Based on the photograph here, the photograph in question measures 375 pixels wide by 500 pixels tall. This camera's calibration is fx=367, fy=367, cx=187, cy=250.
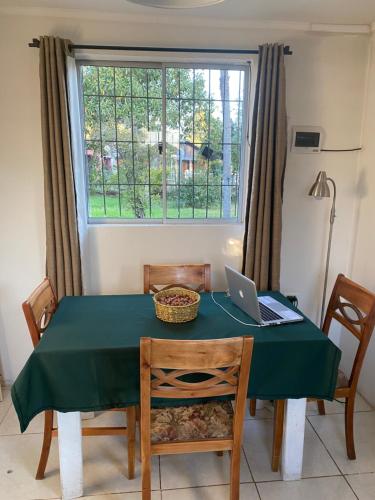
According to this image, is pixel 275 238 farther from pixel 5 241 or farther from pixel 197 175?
pixel 5 241

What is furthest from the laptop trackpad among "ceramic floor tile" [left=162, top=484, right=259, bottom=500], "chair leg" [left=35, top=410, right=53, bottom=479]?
"chair leg" [left=35, top=410, right=53, bottom=479]

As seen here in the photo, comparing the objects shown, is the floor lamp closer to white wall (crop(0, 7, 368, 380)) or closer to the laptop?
white wall (crop(0, 7, 368, 380))

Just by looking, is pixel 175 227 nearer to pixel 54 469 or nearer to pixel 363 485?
pixel 54 469

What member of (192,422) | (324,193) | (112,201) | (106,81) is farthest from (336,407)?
(106,81)

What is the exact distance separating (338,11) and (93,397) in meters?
2.61

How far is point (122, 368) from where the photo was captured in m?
1.65

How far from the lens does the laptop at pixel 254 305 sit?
1892 millimetres

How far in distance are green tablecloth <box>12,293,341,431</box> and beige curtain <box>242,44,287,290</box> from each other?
0.68 m

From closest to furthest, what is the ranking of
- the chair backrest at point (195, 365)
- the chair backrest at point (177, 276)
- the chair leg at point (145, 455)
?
the chair backrest at point (195, 365) < the chair leg at point (145, 455) < the chair backrest at point (177, 276)

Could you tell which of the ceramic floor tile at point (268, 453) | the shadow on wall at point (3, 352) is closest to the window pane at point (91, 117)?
the shadow on wall at point (3, 352)

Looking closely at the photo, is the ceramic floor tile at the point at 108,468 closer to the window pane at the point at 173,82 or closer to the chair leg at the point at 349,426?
the chair leg at the point at 349,426

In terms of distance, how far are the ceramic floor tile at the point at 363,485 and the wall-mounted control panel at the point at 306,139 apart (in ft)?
6.64

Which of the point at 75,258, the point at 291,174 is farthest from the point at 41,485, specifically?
the point at 291,174

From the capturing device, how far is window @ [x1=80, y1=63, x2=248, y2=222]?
257 cm
